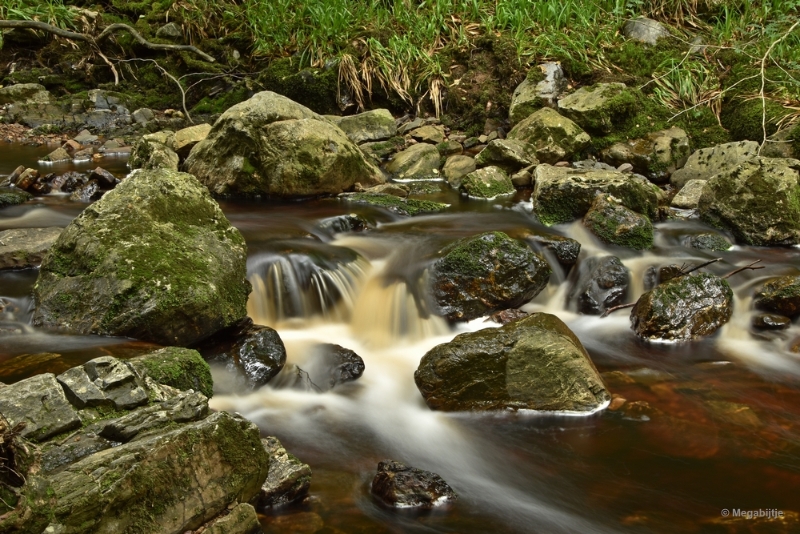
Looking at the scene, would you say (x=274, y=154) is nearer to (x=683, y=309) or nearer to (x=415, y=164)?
(x=415, y=164)

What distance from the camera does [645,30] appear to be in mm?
12148

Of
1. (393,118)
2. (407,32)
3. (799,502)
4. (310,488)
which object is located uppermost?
(407,32)

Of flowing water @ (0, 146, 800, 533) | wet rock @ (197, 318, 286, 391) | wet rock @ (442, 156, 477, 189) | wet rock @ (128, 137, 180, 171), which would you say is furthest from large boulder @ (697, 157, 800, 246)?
wet rock @ (128, 137, 180, 171)

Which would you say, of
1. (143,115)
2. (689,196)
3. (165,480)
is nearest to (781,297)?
(689,196)

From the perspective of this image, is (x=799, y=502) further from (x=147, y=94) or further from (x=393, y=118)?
(x=147, y=94)

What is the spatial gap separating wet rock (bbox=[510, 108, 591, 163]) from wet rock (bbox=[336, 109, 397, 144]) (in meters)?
2.15

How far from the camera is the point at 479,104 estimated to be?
444 inches

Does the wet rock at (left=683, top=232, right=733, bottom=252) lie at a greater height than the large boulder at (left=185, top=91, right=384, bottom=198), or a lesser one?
lesser

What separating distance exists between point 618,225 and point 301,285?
3287mm

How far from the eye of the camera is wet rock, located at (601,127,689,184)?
31.0 ft

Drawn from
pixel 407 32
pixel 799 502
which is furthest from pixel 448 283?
pixel 407 32

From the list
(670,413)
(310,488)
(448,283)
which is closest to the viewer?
(310,488)

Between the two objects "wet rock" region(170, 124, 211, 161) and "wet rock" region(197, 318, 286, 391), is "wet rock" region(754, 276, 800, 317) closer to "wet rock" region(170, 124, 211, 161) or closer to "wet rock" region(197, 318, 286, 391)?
"wet rock" region(197, 318, 286, 391)

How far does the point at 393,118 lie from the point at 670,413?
787 centimetres
